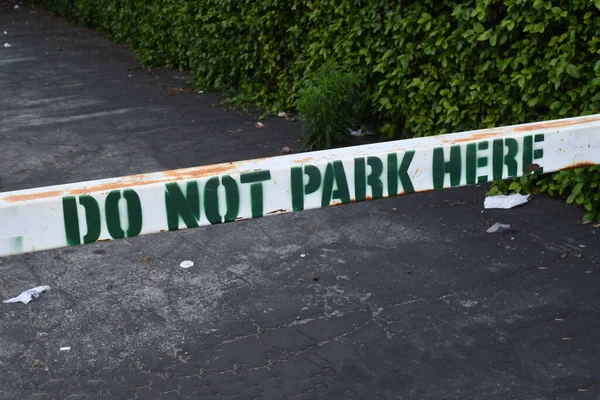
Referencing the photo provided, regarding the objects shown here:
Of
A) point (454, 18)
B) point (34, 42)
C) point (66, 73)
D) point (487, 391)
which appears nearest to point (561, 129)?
point (487, 391)

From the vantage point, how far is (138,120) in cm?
1005

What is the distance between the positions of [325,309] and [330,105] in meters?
3.35

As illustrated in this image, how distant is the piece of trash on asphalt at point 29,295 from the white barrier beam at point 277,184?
9.47 ft

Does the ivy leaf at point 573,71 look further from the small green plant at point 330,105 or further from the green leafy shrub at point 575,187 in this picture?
the small green plant at point 330,105

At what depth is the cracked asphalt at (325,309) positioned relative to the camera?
14.0ft

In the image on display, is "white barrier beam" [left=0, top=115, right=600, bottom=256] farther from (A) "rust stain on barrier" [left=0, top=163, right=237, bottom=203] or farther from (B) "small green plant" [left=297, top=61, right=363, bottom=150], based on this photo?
(B) "small green plant" [left=297, top=61, right=363, bottom=150]

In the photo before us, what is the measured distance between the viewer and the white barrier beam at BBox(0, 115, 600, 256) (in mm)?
2557

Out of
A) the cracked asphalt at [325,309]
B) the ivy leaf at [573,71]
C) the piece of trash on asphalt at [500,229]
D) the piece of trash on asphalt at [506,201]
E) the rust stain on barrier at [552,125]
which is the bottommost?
the cracked asphalt at [325,309]

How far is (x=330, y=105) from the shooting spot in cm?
803

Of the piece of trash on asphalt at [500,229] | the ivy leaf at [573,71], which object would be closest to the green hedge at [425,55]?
the ivy leaf at [573,71]

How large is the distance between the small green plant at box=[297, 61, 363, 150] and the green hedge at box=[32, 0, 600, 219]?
0.16 metres

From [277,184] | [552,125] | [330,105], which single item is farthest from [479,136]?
[330,105]

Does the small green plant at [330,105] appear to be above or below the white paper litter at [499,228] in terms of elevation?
above

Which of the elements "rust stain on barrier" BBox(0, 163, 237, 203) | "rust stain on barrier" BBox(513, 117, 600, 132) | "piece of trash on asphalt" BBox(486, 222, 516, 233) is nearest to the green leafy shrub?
"piece of trash on asphalt" BBox(486, 222, 516, 233)
